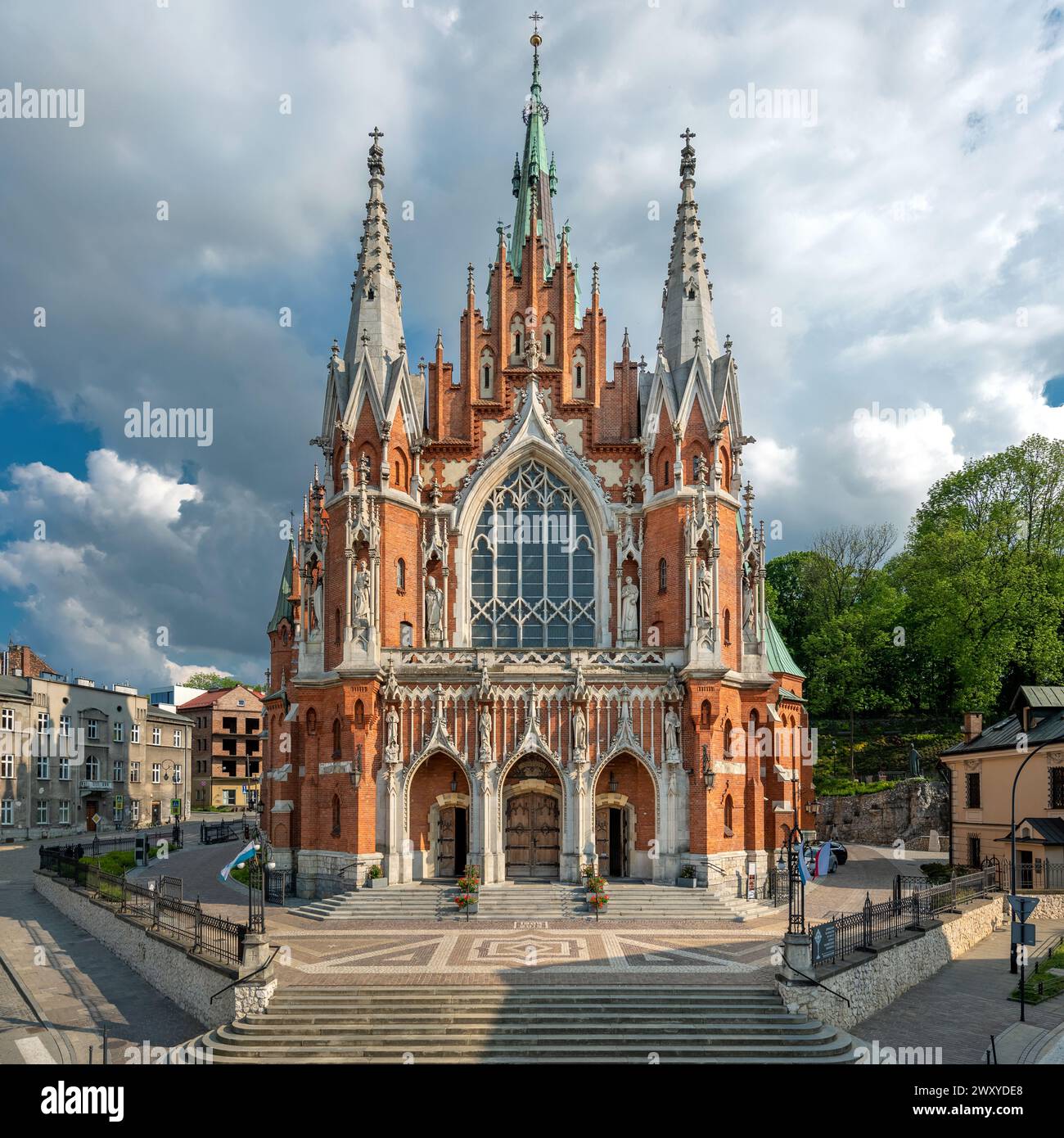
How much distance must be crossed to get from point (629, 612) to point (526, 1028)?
62.5 ft

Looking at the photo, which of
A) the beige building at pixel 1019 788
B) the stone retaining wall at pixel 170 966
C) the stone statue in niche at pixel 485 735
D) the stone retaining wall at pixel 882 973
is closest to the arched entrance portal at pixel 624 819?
the stone statue in niche at pixel 485 735

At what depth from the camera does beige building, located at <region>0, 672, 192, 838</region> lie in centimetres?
6506

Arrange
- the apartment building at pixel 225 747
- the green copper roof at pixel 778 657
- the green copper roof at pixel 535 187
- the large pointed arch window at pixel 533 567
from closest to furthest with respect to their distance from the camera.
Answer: the large pointed arch window at pixel 533 567 < the green copper roof at pixel 535 187 < the green copper roof at pixel 778 657 < the apartment building at pixel 225 747

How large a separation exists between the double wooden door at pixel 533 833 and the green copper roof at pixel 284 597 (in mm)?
19812

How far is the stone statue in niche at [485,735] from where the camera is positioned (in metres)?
33.2

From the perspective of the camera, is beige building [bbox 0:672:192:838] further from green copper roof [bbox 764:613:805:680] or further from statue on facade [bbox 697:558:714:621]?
statue on facade [bbox 697:558:714:621]

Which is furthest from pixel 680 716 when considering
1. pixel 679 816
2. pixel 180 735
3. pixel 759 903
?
A: pixel 180 735

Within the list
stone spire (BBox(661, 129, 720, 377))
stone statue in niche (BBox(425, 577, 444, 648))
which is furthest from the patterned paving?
stone spire (BBox(661, 129, 720, 377))

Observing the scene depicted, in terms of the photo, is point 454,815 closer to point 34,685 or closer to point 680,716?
point 680,716

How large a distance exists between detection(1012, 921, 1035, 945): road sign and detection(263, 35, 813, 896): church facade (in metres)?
11.1

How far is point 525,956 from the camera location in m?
24.0

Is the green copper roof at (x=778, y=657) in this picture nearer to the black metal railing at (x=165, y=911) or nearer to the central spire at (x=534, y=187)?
the central spire at (x=534, y=187)

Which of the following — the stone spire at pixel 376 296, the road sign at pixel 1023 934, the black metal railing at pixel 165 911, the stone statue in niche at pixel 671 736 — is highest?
the stone spire at pixel 376 296
